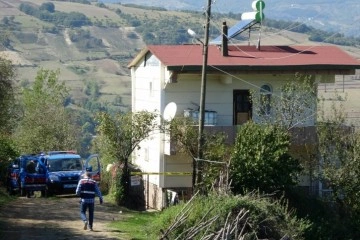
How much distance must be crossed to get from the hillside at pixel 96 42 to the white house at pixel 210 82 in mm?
89506

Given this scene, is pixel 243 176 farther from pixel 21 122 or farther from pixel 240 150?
pixel 21 122

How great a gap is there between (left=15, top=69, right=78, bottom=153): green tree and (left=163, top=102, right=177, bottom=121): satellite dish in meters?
19.3

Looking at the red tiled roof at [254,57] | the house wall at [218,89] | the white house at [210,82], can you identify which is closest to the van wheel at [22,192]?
the white house at [210,82]

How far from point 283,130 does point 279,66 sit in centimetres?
469

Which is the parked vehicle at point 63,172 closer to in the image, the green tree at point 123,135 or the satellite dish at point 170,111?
the green tree at point 123,135

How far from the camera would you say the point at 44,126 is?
180 ft

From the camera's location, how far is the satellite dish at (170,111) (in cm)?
3516

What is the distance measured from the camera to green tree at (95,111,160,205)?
33.6 metres

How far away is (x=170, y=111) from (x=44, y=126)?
20.7m

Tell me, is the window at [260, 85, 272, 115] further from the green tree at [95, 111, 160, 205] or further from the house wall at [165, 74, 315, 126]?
the green tree at [95, 111, 160, 205]

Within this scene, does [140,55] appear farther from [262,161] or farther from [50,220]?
[50,220]

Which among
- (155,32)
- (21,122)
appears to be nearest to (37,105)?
(21,122)

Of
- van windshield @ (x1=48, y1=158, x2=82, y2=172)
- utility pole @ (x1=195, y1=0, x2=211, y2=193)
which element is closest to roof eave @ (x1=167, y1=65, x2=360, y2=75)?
utility pole @ (x1=195, y1=0, x2=211, y2=193)

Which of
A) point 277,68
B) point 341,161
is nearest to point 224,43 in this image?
point 277,68
